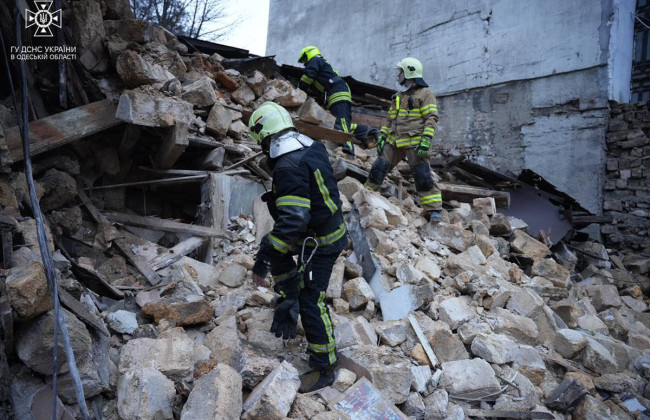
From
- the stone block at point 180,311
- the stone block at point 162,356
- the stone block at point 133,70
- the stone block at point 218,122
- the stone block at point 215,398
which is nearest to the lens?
the stone block at point 215,398

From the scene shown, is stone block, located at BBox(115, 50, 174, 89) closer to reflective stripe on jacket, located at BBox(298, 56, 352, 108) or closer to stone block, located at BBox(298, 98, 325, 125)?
stone block, located at BBox(298, 98, 325, 125)

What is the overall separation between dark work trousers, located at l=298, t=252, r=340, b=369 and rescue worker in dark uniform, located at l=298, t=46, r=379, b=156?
4.55m

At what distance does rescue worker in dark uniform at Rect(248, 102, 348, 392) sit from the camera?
8.95 ft

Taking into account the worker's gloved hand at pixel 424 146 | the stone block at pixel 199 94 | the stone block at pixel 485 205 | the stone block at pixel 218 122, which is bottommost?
the stone block at pixel 485 205

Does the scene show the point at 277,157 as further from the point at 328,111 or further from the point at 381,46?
the point at 381,46

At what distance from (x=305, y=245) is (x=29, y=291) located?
5.19ft

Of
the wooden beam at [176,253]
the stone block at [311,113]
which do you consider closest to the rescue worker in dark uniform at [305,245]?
the wooden beam at [176,253]

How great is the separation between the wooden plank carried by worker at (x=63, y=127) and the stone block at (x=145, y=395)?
2283mm

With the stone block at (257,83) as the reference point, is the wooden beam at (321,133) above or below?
below

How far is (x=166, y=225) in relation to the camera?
438 cm

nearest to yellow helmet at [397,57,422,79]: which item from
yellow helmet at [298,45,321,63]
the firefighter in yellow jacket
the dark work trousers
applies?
the firefighter in yellow jacket

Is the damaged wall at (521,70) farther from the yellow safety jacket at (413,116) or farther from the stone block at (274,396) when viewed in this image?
the stone block at (274,396)

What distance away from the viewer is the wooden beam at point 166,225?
14.1ft

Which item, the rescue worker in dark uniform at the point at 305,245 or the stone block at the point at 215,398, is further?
the rescue worker in dark uniform at the point at 305,245
